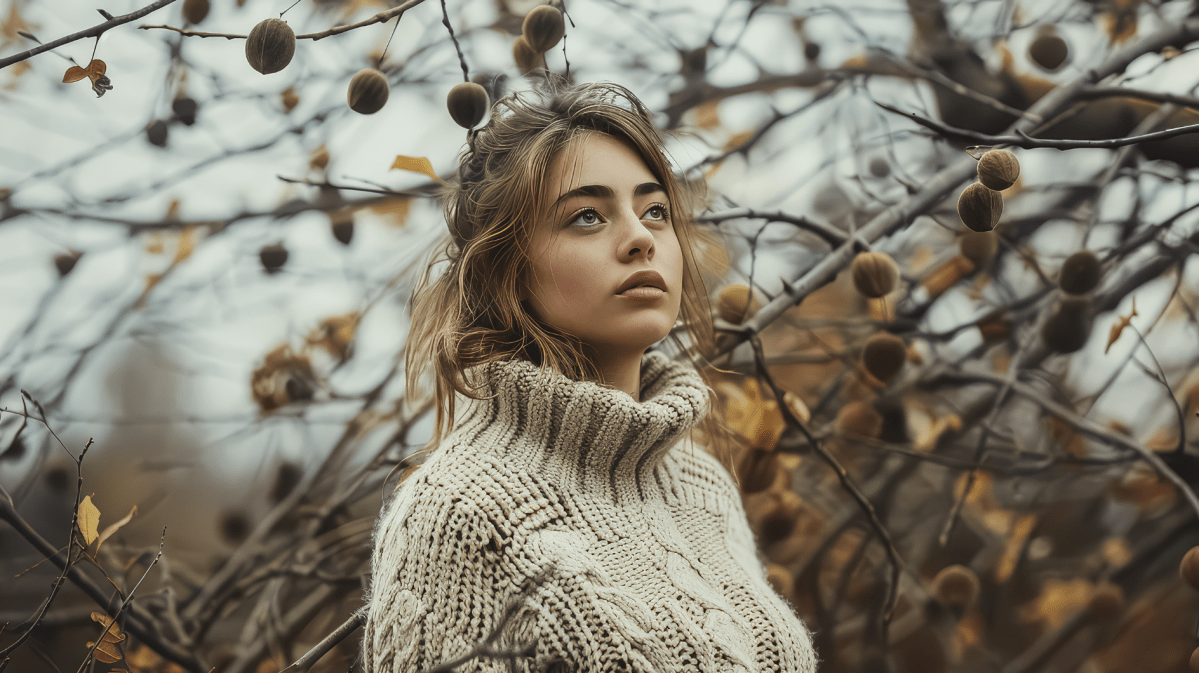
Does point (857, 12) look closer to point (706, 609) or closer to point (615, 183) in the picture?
point (615, 183)

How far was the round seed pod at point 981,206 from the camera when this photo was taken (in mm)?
624

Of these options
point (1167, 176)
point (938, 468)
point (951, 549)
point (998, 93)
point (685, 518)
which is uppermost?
point (998, 93)

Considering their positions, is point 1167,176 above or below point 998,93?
below

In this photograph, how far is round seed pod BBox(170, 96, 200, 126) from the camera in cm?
112

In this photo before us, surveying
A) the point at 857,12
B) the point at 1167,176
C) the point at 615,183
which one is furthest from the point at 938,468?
the point at 615,183

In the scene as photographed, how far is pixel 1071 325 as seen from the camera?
112 centimetres

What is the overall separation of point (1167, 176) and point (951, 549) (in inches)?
27.1

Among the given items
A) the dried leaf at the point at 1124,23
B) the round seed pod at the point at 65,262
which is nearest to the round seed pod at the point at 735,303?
the dried leaf at the point at 1124,23

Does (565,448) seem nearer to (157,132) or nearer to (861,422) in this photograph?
(861,422)

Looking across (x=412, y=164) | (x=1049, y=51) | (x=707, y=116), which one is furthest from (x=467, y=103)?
(x=1049, y=51)

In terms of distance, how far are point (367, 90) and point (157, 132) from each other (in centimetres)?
52

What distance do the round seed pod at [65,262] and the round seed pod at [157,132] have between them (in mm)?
206

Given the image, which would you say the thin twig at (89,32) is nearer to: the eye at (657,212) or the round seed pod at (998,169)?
the eye at (657,212)

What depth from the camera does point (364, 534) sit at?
117 centimetres
